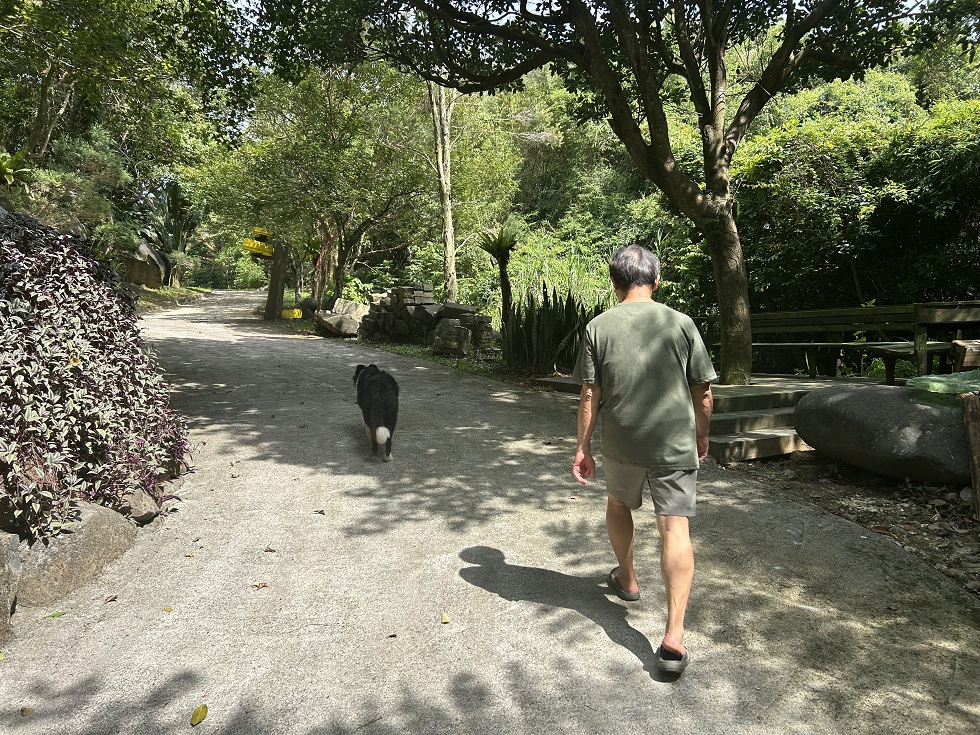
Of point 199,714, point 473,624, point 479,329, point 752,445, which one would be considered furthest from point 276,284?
point 199,714

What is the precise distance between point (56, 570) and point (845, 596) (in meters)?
4.01

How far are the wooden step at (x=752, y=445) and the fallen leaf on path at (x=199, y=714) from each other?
4.42 metres

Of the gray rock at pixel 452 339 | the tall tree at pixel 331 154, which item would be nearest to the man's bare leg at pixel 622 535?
the gray rock at pixel 452 339

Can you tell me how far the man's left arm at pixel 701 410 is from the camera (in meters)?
2.91

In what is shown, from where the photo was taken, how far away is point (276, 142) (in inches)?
765

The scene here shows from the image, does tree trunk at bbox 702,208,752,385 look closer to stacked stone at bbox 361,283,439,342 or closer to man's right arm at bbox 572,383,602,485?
man's right arm at bbox 572,383,602,485

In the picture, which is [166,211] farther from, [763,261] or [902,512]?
[902,512]

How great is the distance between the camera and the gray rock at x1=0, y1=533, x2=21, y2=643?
3059 millimetres

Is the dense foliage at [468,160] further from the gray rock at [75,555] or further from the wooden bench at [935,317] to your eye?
the wooden bench at [935,317]

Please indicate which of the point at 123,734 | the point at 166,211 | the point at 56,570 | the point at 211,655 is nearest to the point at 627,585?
the point at 211,655

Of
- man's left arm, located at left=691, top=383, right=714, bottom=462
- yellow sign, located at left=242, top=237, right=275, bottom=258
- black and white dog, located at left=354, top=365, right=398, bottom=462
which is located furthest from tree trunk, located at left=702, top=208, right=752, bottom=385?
Answer: yellow sign, located at left=242, top=237, right=275, bottom=258

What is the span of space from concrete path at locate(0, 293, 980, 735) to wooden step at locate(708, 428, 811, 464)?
0.32m

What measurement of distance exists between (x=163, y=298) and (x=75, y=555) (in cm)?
2887

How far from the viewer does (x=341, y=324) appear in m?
16.0
